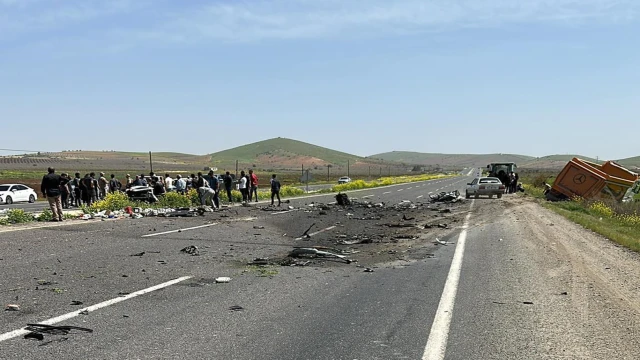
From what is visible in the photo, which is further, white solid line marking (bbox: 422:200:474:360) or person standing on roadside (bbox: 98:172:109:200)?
person standing on roadside (bbox: 98:172:109:200)

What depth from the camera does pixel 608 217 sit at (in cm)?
2416

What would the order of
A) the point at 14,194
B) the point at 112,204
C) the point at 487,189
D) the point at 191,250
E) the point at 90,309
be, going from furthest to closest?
the point at 14,194
the point at 487,189
the point at 112,204
the point at 191,250
the point at 90,309

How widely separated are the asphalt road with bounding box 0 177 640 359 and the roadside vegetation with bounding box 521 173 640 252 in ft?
11.0

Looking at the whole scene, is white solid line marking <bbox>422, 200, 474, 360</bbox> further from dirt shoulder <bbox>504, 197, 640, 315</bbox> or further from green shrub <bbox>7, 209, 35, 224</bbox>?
green shrub <bbox>7, 209, 35, 224</bbox>

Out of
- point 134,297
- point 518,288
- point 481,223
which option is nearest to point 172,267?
point 134,297

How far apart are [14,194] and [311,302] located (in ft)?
116

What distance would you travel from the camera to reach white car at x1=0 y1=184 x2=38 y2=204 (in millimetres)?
36125

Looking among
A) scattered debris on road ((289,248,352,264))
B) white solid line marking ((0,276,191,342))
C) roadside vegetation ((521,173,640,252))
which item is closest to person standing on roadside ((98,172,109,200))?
scattered debris on road ((289,248,352,264))

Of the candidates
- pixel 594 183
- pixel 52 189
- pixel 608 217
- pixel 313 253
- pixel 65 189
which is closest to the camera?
pixel 313 253

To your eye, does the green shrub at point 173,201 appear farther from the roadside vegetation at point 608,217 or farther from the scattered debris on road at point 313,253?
the roadside vegetation at point 608,217

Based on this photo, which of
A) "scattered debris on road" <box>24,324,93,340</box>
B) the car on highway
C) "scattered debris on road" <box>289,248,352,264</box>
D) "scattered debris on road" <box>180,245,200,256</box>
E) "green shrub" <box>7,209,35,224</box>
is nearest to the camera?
"scattered debris on road" <box>24,324,93,340</box>

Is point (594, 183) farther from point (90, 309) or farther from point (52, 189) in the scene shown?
point (90, 309)

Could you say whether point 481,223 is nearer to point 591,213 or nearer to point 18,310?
A: point 591,213

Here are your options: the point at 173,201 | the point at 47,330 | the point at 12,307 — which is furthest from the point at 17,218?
the point at 47,330
